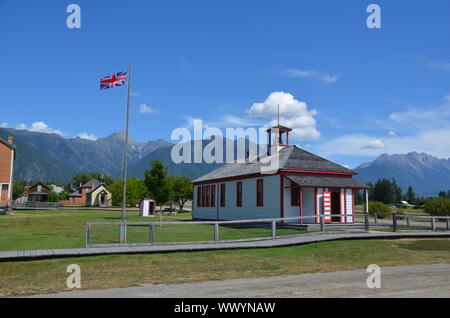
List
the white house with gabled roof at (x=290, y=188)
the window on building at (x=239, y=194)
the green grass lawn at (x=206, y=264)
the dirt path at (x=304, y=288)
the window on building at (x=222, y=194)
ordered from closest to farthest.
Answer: the dirt path at (x=304, y=288), the green grass lawn at (x=206, y=264), the white house with gabled roof at (x=290, y=188), the window on building at (x=239, y=194), the window on building at (x=222, y=194)

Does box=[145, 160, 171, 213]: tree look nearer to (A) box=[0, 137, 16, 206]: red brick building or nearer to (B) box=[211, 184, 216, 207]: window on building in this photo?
(B) box=[211, 184, 216, 207]: window on building

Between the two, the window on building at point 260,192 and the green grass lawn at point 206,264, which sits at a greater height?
the window on building at point 260,192

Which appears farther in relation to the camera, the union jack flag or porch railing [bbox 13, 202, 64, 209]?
porch railing [bbox 13, 202, 64, 209]

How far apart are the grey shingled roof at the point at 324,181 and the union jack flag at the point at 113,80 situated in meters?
12.2

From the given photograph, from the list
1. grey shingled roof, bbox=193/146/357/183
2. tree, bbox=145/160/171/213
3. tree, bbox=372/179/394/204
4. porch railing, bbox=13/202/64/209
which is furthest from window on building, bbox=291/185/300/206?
tree, bbox=372/179/394/204

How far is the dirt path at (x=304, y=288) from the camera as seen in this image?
25.5 feet

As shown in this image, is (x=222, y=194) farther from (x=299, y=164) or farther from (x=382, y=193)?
(x=382, y=193)

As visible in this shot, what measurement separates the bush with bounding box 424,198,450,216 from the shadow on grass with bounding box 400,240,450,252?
83.3ft

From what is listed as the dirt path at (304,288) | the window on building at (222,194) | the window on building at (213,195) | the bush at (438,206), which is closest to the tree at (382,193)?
the bush at (438,206)

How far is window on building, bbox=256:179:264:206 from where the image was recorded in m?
28.2

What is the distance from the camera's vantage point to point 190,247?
47.0 ft

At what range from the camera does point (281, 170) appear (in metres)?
25.9

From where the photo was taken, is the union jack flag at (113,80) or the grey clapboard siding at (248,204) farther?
the grey clapboard siding at (248,204)

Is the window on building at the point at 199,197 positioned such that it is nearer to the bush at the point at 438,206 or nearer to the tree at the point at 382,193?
the bush at the point at 438,206
